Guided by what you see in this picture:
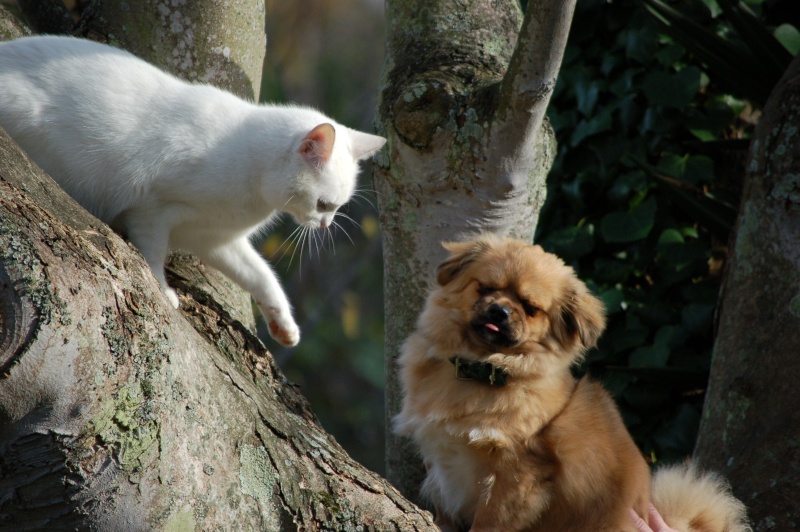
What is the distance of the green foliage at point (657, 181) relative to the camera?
3527 mm

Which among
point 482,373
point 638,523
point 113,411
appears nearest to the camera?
point 113,411

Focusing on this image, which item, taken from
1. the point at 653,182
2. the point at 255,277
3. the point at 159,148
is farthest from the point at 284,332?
the point at 653,182

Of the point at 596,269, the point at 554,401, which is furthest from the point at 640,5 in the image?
the point at 554,401

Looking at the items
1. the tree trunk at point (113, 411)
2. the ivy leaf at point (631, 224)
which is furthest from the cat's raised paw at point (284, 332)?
the ivy leaf at point (631, 224)

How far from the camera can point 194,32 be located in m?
2.61

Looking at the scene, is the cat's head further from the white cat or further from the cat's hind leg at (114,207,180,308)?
the cat's hind leg at (114,207,180,308)

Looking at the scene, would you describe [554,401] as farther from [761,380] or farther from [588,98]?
[588,98]

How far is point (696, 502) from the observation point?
241 centimetres

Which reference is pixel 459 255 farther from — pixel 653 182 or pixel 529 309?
pixel 653 182

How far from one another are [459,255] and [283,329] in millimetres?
719

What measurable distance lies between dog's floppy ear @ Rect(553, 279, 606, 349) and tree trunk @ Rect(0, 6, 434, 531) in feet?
3.72

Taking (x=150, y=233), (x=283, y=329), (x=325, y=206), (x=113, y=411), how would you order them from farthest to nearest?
(x=283, y=329)
(x=325, y=206)
(x=150, y=233)
(x=113, y=411)

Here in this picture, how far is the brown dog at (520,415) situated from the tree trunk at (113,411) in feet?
2.62

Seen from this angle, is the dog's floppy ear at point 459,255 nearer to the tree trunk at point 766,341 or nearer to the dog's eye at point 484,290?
the dog's eye at point 484,290
